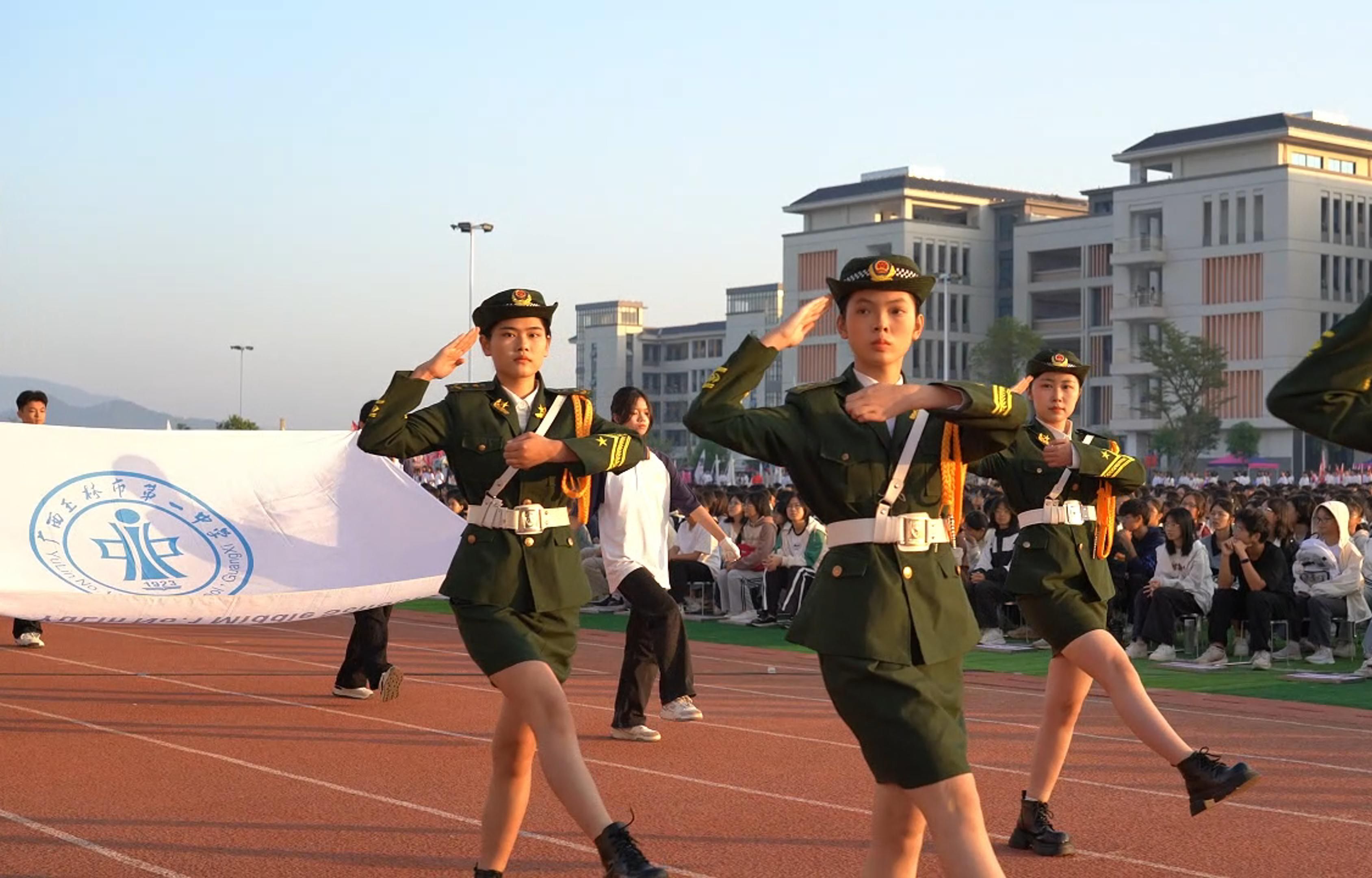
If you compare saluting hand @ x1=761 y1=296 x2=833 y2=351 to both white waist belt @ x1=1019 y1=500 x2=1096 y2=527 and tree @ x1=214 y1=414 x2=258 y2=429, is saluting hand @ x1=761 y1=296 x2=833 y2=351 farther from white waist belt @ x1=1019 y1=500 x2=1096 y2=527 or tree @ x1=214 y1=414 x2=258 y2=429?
tree @ x1=214 y1=414 x2=258 y2=429

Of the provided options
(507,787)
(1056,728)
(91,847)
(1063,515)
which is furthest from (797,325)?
(91,847)

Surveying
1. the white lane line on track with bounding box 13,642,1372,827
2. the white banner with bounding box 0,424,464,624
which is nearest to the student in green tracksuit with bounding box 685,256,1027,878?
the white lane line on track with bounding box 13,642,1372,827

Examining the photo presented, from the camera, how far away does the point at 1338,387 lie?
391cm

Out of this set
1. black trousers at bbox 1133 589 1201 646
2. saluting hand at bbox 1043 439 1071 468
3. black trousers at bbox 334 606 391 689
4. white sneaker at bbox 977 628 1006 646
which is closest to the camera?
saluting hand at bbox 1043 439 1071 468

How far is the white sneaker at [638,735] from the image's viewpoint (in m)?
11.0

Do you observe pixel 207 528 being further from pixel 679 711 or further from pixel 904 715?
pixel 904 715

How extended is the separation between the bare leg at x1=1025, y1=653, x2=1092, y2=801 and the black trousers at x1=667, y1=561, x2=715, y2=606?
1555 centimetres

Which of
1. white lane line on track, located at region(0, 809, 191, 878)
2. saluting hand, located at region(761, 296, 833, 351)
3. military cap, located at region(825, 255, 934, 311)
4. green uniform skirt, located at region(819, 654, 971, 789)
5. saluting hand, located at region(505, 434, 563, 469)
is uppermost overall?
military cap, located at region(825, 255, 934, 311)

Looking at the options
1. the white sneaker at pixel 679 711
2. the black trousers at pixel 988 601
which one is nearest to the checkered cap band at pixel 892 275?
the white sneaker at pixel 679 711

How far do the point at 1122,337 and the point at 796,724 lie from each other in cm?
8652

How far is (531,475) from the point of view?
6.57 metres

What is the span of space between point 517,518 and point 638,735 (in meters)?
4.77

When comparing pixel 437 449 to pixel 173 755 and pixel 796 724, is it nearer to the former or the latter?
pixel 173 755

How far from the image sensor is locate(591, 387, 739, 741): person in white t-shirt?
36.5 feet
